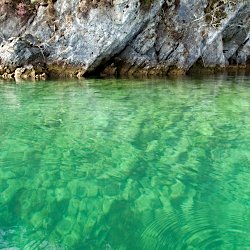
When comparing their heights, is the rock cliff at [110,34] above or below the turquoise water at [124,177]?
above

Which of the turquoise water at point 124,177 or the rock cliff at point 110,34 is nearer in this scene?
the turquoise water at point 124,177

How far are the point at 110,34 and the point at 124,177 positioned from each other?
19.0 m

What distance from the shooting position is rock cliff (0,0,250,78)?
24.4 meters

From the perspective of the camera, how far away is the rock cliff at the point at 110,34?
959 inches

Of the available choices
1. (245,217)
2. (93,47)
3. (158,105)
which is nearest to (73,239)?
(245,217)

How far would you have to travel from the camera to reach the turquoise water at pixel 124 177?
4918mm

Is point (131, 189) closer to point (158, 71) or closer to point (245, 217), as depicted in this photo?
point (245, 217)

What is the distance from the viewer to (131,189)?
6328 mm

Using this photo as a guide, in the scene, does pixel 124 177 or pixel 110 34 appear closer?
pixel 124 177

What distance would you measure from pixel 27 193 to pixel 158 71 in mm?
22221

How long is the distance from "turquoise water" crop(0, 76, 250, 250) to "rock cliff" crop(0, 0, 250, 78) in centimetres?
1192

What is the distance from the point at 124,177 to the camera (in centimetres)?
684

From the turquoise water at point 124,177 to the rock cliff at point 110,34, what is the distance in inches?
469

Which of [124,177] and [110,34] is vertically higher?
[110,34]
